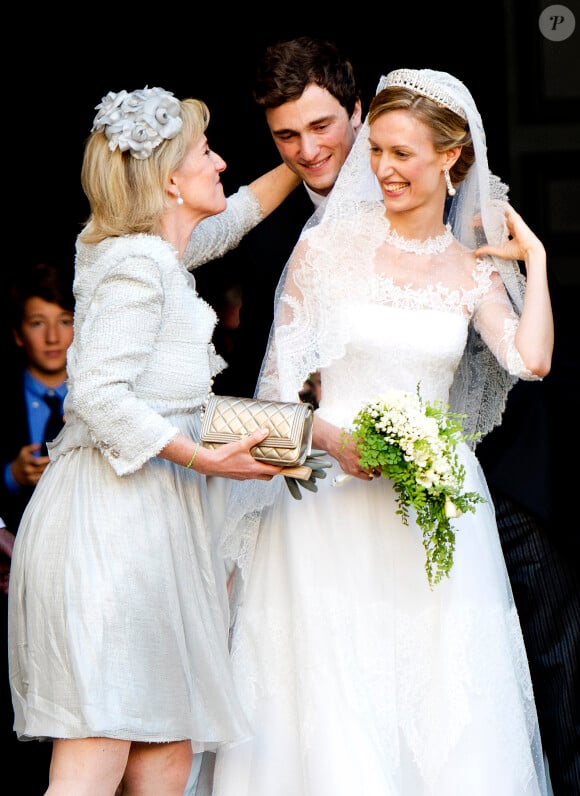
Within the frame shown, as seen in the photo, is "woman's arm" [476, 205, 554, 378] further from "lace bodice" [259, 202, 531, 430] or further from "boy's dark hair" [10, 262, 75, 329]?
"boy's dark hair" [10, 262, 75, 329]

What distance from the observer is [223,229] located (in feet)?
13.4

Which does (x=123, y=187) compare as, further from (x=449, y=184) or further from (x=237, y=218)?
(x=449, y=184)

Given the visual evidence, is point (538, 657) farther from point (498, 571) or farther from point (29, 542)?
point (29, 542)

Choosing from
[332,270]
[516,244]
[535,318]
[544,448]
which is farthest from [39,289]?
[535,318]

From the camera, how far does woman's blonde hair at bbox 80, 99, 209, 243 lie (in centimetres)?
342

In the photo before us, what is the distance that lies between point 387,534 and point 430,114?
116 cm

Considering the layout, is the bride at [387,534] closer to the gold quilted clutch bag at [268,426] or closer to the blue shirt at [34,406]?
the gold quilted clutch bag at [268,426]

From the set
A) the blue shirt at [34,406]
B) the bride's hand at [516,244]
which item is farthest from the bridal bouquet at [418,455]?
the blue shirt at [34,406]

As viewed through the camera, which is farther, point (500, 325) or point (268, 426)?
point (500, 325)

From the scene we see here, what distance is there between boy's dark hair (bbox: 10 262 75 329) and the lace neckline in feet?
6.10

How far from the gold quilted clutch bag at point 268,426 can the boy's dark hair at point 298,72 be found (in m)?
1.21

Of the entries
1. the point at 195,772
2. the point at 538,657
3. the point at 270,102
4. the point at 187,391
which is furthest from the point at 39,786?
the point at 270,102

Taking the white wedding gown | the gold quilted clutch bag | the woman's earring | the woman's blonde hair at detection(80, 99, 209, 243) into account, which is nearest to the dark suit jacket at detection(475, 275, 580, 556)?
the white wedding gown

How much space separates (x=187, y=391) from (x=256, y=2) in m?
2.92
